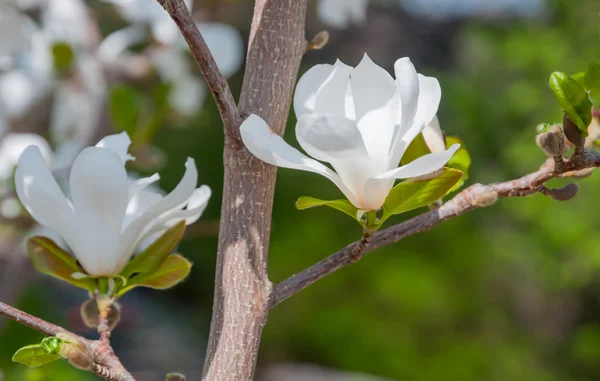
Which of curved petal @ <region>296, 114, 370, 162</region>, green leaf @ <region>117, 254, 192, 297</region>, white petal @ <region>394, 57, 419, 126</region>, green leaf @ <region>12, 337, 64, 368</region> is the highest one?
white petal @ <region>394, 57, 419, 126</region>

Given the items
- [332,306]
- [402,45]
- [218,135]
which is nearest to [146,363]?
[332,306]

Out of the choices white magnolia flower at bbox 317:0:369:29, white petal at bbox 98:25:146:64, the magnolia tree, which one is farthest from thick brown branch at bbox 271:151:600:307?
white petal at bbox 98:25:146:64

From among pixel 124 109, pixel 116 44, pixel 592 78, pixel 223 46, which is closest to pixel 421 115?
pixel 592 78

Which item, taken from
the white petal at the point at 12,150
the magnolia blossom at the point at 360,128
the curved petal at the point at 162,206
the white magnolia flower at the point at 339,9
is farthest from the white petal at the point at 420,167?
the white petal at the point at 12,150

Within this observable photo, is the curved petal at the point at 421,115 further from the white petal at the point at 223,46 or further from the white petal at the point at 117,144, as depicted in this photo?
the white petal at the point at 223,46

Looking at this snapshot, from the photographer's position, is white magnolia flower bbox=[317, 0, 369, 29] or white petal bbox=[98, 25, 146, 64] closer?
white magnolia flower bbox=[317, 0, 369, 29]

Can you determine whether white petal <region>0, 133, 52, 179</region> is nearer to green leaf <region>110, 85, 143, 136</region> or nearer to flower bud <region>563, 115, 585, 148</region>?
green leaf <region>110, 85, 143, 136</region>

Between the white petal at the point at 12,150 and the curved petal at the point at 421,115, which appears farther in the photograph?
the white petal at the point at 12,150
